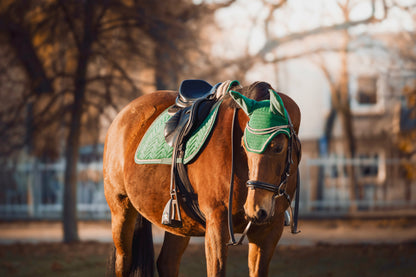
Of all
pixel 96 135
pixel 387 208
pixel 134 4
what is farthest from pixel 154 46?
pixel 387 208

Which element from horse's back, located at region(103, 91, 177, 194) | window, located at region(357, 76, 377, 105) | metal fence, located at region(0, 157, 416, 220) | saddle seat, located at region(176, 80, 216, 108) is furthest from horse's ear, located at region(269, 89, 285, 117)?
window, located at region(357, 76, 377, 105)

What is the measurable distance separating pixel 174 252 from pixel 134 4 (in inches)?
290

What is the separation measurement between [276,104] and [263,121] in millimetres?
125

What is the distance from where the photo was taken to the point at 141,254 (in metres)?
4.58

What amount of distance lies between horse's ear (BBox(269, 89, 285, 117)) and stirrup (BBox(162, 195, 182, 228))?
3.22 feet

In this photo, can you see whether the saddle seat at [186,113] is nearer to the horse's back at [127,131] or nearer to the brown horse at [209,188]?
the brown horse at [209,188]

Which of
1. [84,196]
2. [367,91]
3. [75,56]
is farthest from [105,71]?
[367,91]

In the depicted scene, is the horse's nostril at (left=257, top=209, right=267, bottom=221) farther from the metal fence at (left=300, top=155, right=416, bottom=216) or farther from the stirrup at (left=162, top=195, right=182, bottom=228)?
the metal fence at (left=300, top=155, right=416, bottom=216)

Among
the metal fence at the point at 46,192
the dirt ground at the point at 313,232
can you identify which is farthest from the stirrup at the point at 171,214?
the metal fence at the point at 46,192

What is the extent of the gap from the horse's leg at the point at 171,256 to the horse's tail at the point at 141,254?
0.22 metres

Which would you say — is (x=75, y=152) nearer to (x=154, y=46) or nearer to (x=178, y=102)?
(x=154, y=46)

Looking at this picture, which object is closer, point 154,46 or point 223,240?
point 223,240

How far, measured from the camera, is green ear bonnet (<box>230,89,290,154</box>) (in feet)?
10.0

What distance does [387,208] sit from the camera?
17219 mm
